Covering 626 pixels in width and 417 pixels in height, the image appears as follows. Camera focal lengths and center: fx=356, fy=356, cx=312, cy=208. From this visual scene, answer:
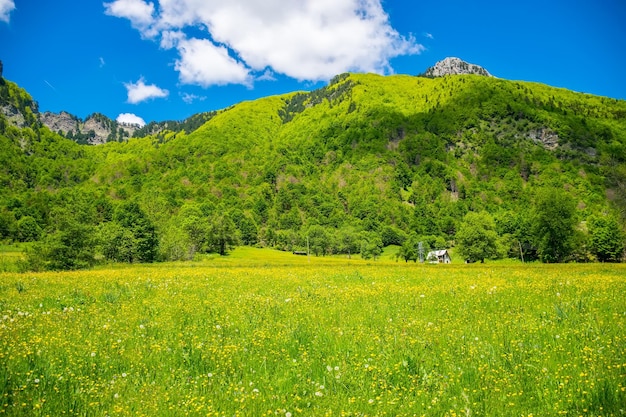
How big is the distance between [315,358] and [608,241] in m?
156

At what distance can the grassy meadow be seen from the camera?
592 cm

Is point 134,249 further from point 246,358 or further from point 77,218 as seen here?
point 246,358

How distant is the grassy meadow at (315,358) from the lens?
5.92 m

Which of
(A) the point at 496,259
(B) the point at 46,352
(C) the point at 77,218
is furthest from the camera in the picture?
(A) the point at 496,259

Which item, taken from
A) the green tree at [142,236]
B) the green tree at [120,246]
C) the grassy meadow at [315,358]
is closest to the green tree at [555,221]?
the grassy meadow at [315,358]

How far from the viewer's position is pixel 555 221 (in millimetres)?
101688

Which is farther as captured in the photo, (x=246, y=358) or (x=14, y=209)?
(x=14, y=209)

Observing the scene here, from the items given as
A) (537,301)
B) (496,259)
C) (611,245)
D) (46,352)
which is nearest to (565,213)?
(611,245)

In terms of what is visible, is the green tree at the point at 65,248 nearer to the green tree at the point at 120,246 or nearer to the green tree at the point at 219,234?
the green tree at the point at 120,246

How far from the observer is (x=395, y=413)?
19.0 feet

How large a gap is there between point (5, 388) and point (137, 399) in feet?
7.46

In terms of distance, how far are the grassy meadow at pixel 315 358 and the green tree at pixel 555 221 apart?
344 ft

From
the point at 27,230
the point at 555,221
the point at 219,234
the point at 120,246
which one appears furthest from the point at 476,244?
the point at 27,230

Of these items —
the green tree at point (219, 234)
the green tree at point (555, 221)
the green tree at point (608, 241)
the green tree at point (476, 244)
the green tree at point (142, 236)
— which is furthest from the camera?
the green tree at point (219, 234)
